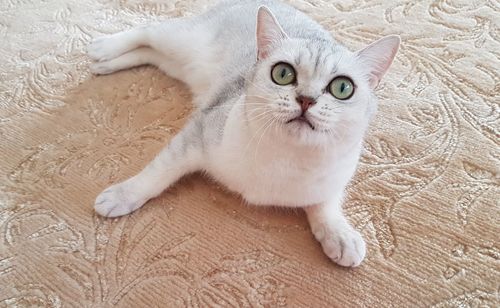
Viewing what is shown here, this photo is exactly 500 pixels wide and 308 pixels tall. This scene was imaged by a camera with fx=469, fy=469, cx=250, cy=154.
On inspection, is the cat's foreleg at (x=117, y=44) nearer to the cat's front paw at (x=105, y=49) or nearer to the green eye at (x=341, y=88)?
the cat's front paw at (x=105, y=49)

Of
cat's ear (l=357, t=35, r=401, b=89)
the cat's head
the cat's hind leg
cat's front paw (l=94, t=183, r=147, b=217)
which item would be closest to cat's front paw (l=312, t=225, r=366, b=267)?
the cat's head

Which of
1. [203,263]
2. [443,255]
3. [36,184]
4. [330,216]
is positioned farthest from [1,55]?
[443,255]

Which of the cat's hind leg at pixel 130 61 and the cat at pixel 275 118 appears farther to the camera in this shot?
the cat's hind leg at pixel 130 61

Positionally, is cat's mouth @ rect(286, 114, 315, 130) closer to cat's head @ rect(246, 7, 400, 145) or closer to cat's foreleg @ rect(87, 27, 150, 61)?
cat's head @ rect(246, 7, 400, 145)

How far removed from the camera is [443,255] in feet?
3.78

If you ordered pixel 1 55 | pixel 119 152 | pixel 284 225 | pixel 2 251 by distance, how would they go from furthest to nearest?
pixel 1 55, pixel 119 152, pixel 284 225, pixel 2 251

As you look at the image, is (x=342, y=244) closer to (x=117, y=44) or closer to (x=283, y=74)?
(x=283, y=74)

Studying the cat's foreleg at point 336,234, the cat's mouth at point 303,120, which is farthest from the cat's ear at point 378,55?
the cat's foreleg at point 336,234

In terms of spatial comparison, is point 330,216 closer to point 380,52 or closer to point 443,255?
point 443,255

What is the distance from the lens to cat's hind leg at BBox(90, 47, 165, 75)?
1.62 metres

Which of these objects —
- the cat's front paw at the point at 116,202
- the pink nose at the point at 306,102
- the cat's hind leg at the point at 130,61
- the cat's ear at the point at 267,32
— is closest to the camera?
the pink nose at the point at 306,102

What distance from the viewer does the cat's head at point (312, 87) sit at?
915mm

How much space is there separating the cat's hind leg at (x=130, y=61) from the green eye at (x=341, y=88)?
88 cm

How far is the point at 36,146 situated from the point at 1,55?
0.53 metres
